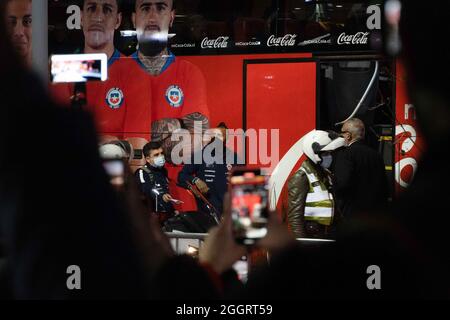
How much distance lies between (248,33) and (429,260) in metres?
6.70

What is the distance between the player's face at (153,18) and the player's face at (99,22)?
235 millimetres

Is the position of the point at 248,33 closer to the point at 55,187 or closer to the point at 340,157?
the point at 340,157

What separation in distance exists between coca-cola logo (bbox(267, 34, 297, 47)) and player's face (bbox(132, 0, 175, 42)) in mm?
1112

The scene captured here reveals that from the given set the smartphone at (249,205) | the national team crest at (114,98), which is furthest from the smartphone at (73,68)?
the smartphone at (249,205)

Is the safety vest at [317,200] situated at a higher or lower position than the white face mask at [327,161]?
lower

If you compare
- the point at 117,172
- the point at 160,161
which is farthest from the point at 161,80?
the point at 117,172

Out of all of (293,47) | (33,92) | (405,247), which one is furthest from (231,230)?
(293,47)

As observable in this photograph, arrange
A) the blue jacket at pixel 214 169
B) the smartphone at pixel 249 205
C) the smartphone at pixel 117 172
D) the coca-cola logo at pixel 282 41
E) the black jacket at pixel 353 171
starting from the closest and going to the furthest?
the smartphone at pixel 117 172
the smartphone at pixel 249 205
the black jacket at pixel 353 171
the coca-cola logo at pixel 282 41
the blue jacket at pixel 214 169

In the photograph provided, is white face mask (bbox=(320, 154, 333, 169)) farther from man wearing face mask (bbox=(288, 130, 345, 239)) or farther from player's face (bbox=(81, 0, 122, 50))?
player's face (bbox=(81, 0, 122, 50))

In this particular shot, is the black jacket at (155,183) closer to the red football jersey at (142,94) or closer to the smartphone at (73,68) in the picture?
the red football jersey at (142,94)

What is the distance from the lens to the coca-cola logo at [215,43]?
7.82 m

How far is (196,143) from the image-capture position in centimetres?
796

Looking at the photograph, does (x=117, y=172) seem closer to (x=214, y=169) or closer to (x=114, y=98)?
(x=214, y=169)

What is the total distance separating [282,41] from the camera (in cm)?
768
